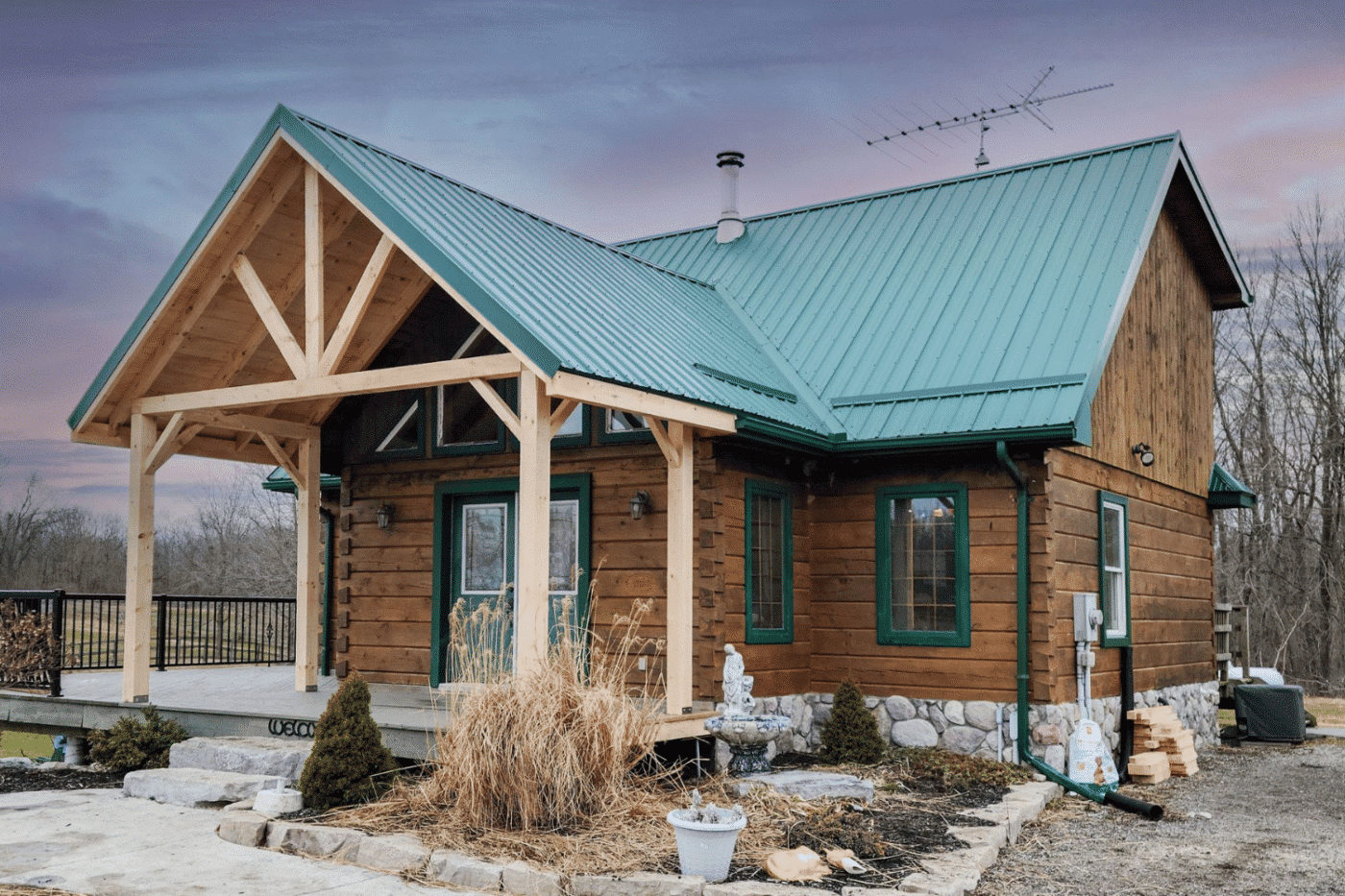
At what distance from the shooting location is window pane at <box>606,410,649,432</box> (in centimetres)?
1062

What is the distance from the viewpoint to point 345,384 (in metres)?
9.03

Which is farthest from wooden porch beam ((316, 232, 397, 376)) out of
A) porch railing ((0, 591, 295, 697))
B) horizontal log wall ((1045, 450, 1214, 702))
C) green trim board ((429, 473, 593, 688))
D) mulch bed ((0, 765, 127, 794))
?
horizontal log wall ((1045, 450, 1214, 702))

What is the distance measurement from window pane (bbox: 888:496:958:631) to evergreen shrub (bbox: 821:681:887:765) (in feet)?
3.65

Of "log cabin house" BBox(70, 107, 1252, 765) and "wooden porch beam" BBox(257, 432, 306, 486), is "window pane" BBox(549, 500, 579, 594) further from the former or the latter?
"wooden porch beam" BBox(257, 432, 306, 486)

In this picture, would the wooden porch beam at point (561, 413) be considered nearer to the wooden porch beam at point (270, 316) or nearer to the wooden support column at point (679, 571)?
the wooden support column at point (679, 571)

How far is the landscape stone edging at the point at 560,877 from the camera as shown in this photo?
6.11 meters

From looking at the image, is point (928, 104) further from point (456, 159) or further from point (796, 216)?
point (456, 159)

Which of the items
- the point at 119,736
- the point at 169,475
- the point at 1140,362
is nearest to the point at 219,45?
the point at 119,736

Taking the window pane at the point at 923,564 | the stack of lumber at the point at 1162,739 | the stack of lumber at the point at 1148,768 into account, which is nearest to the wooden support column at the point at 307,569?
the window pane at the point at 923,564

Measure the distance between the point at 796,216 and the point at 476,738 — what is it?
950 cm

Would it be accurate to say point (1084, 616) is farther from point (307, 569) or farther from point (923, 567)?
point (307, 569)

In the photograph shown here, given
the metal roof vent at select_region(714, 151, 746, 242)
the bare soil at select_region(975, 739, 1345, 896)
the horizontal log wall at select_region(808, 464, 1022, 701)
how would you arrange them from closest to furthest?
1. the bare soil at select_region(975, 739, 1345, 896)
2. the horizontal log wall at select_region(808, 464, 1022, 701)
3. the metal roof vent at select_region(714, 151, 746, 242)

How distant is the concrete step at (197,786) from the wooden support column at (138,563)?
1.54 metres

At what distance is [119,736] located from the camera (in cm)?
976
